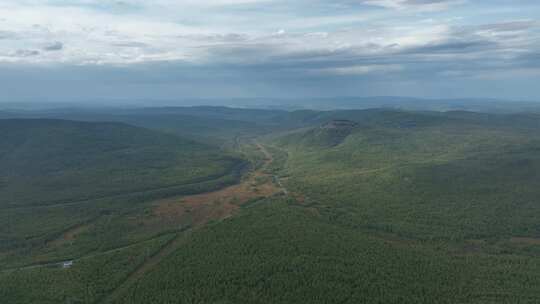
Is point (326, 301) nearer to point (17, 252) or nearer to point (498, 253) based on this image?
point (498, 253)

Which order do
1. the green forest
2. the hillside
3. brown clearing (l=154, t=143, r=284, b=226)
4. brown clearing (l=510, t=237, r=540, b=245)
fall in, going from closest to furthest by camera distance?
the green forest, brown clearing (l=510, t=237, r=540, b=245), the hillside, brown clearing (l=154, t=143, r=284, b=226)

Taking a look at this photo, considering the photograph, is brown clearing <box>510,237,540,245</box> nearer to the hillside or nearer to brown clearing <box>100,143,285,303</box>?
brown clearing <box>100,143,285,303</box>

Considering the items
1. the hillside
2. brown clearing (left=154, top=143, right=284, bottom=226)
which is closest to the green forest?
the hillside

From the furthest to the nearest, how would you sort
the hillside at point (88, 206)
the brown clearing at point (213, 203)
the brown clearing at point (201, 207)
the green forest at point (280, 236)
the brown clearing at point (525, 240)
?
the brown clearing at point (213, 203) → the hillside at point (88, 206) → the brown clearing at point (525, 240) → the brown clearing at point (201, 207) → the green forest at point (280, 236)

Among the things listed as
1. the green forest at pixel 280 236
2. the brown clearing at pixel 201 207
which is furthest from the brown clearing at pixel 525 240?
the brown clearing at pixel 201 207

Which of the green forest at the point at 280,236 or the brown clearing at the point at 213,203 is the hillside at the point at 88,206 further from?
the brown clearing at the point at 213,203

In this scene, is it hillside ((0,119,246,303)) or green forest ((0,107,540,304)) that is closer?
green forest ((0,107,540,304))

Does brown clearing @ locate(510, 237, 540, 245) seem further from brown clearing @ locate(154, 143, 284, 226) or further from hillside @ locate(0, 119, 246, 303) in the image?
hillside @ locate(0, 119, 246, 303)

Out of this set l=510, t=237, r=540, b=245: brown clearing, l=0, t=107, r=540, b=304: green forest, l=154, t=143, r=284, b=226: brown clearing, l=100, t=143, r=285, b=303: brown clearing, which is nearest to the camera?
l=0, t=107, r=540, b=304: green forest

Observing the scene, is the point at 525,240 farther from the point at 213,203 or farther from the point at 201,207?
the point at 201,207

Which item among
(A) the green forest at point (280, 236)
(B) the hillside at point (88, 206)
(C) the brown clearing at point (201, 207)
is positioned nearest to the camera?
(A) the green forest at point (280, 236)

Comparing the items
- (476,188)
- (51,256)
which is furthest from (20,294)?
(476,188)
